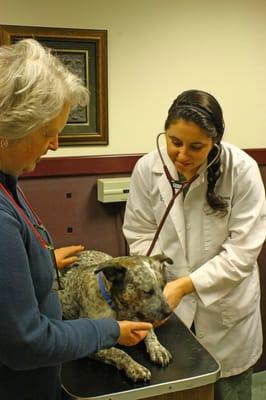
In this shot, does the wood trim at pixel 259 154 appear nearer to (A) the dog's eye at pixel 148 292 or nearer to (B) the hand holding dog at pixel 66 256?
(B) the hand holding dog at pixel 66 256

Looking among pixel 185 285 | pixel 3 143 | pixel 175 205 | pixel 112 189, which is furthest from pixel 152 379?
pixel 112 189

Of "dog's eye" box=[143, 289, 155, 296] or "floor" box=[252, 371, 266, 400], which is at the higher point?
"dog's eye" box=[143, 289, 155, 296]

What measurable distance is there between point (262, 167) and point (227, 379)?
1070 mm

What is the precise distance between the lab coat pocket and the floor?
958mm

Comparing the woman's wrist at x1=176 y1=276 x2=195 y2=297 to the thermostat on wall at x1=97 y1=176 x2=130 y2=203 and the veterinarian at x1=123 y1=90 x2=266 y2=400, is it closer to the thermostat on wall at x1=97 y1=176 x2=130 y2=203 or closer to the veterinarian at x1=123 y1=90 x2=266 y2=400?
the veterinarian at x1=123 y1=90 x2=266 y2=400

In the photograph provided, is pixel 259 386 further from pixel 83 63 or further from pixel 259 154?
pixel 83 63

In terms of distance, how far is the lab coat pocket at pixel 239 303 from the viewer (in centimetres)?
157

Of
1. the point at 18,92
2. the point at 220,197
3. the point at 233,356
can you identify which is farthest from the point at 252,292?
the point at 18,92

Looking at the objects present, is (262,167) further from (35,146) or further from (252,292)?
(35,146)

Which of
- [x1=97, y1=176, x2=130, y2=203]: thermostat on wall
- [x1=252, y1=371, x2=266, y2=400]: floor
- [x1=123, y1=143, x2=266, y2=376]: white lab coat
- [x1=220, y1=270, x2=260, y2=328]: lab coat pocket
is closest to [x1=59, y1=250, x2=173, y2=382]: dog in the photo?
[x1=123, y1=143, x2=266, y2=376]: white lab coat

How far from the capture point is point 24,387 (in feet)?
3.13

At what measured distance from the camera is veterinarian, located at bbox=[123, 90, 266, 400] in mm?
1381

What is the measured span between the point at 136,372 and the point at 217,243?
1.84 ft

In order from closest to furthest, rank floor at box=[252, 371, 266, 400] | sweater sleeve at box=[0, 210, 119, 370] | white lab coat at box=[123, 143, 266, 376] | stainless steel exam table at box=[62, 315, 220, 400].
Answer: sweater sleeve at box=[0, 210, 119, 370] < stainless steel exam table at box=[62, 315, 220, 400] < white lab coat at box=[123, 143, 266, 376] < floor at box=[252, 371, 266, 400]
